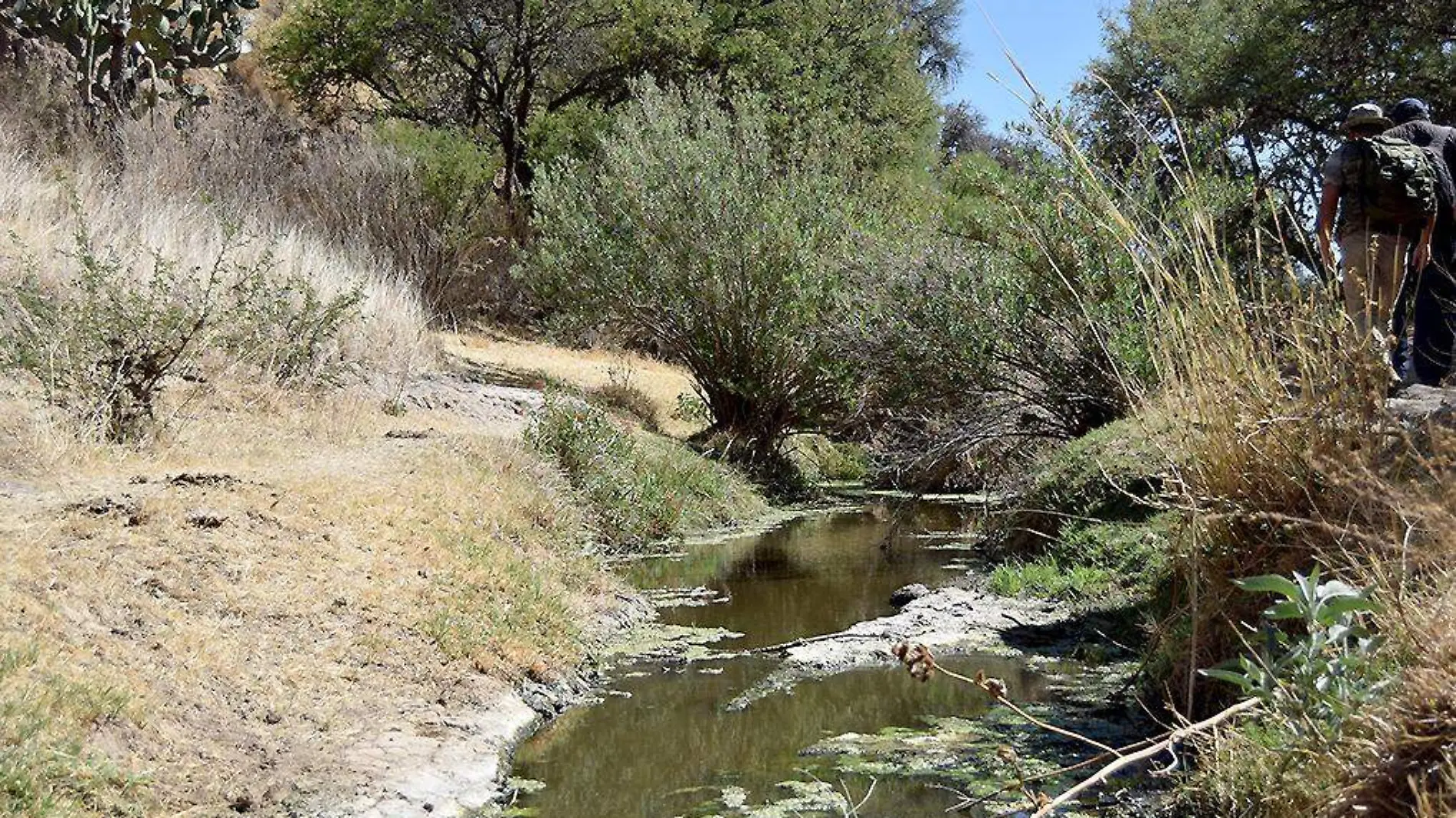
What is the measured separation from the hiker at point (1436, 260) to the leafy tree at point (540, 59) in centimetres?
1490

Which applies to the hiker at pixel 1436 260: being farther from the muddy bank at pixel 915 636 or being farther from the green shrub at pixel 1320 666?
the green shrub at pixel 1320 666

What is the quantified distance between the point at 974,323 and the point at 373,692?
7325 mm

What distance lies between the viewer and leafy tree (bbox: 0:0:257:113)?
15.4 metres

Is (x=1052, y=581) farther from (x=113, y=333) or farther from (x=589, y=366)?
(x=589, y=366)

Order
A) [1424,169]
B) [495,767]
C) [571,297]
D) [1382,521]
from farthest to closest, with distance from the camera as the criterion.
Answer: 1. [571,297]
2. [1424,169]
3. [495,767]
4. [1382,521]

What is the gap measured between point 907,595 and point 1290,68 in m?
14.2

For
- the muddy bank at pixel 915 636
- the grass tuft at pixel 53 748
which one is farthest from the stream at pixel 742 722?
the grass tuft at pixel 53 748

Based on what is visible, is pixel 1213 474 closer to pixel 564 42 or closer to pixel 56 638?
pixel 56 638

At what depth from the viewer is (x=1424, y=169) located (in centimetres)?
792

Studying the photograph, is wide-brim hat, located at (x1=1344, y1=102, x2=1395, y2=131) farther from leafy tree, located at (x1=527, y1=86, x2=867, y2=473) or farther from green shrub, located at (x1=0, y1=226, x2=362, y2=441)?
green shrub, located at (x1=0, y1=226, x2=362, y2=441)

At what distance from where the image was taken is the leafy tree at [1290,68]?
17719 mm

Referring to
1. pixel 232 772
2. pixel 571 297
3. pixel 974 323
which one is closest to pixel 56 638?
pixel 232 772

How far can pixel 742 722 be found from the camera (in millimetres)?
6504

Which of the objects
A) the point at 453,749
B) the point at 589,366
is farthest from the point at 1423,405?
the point at 589,366
